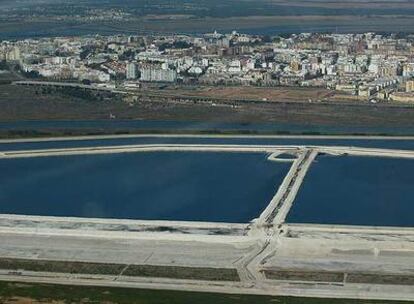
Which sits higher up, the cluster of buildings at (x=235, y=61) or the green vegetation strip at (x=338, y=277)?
the green vegetation strip at (x=338, y=277)

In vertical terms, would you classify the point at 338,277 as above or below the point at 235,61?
above

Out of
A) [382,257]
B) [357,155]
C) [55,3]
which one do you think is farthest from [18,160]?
[55,3]

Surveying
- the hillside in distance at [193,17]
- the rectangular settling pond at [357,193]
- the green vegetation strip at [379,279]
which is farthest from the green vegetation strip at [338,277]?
the hillside in distance at [193,17]

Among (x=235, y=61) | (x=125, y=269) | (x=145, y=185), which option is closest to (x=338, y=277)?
(x=125, y=269)

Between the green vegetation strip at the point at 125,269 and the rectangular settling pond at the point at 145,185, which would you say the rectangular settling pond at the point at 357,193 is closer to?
the rectangular settling pond at the point at 145,185

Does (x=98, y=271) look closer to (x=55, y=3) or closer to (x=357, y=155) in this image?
(x=357, y=155)

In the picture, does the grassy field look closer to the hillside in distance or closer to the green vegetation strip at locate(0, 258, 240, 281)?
the green vegetation strip at locate(0, 258, 240, 281)

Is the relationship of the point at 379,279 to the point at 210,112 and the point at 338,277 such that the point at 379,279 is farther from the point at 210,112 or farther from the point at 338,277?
the point at 210,112
